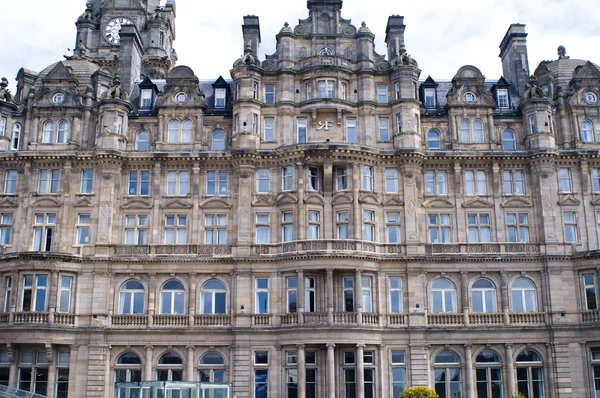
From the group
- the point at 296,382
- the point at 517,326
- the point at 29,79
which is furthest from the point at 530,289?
the point at 29,79

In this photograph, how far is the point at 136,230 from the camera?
45812mm

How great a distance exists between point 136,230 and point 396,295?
17.3 metres

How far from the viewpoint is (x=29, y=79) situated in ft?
170

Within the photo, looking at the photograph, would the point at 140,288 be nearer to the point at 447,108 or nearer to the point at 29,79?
the point at 29,79

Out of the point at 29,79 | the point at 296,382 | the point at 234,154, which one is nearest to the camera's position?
the point at 296,382

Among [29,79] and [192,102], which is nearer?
[192,102]

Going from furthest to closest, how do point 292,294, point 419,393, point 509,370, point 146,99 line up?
point 146,99 < point 292,294 < point 509,370 < point 419,393

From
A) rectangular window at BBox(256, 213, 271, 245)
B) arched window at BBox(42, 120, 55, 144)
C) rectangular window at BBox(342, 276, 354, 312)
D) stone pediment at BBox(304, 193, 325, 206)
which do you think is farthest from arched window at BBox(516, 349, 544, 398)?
arched window at BBox(42, 120, 55, 144)

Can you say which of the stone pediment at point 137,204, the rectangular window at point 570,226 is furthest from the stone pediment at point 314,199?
the rectangular window at point 570,226

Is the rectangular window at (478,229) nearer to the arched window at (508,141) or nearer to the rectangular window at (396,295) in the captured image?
the arched window at (508,141)

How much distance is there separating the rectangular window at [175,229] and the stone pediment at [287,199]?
250 inches

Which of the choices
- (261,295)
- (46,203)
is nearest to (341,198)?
(261,295)

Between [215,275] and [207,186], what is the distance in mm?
6091

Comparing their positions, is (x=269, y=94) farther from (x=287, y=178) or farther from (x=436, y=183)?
(x=436, y=183)
